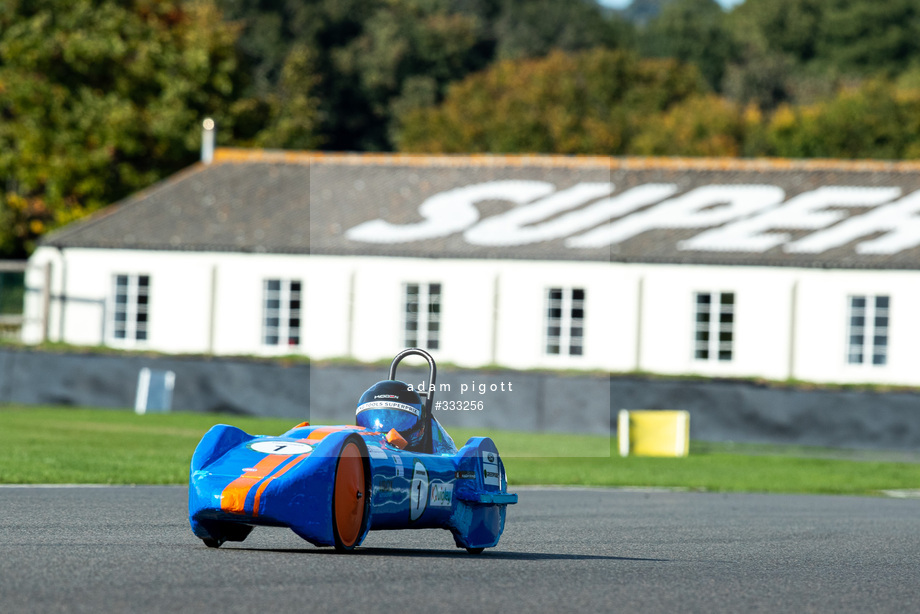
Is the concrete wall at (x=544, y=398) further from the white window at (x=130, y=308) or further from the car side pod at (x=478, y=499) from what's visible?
the car side pod at (x=478, y=499)

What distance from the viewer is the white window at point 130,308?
38.9 m

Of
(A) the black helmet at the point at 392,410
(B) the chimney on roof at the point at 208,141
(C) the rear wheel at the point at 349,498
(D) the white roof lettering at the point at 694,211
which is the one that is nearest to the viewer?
(C) the rear wheel at the point at 349,498

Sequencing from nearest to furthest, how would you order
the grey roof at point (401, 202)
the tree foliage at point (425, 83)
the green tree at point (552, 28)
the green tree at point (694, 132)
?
the grey roof at point (401, 202) → the tree foliage at point (425, 83) → the green tree at point (694, 132) → the green tree at point (552, 28)

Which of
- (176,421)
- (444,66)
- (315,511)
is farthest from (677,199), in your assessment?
(444,66)

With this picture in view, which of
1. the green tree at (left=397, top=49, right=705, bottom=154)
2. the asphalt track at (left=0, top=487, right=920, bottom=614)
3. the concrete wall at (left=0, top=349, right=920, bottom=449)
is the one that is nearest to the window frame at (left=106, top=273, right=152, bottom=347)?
the concrete wall at (left=0, top=349, right=920, bottom=449)

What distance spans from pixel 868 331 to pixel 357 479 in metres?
26.6

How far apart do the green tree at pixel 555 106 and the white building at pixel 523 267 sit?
32.8 metres

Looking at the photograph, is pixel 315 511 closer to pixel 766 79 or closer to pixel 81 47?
pixel 81 47

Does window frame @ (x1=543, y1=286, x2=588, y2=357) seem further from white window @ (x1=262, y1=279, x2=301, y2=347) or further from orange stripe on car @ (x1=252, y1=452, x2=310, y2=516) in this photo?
orange stripe on car @ (x1=252, y1=452, x2=310, y2=516)

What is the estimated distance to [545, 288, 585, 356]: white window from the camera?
1432 inches

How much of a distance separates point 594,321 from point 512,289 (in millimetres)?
2009

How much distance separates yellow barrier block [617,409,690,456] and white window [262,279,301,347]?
11630mm

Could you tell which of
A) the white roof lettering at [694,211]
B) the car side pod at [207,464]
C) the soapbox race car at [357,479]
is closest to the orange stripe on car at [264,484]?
the soapbox race car at [357,479]

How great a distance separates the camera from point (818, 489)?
21500 millimetres
